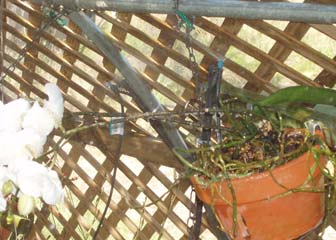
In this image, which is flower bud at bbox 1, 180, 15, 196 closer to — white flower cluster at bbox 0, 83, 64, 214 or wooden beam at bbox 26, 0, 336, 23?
white flower cluster at bbox 0, 83, 64, 214

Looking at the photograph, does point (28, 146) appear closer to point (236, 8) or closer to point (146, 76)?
point (236, 8)

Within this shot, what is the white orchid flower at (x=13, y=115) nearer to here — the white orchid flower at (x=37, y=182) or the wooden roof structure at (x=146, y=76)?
the white orchid flower at (x=37, y=182)

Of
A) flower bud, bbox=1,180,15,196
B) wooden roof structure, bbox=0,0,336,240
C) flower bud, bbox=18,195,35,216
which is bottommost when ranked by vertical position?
flower bud, bbox=18,195,35,216

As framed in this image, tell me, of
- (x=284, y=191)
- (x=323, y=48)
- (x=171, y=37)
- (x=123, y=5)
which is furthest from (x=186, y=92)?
(x=323, y=48)

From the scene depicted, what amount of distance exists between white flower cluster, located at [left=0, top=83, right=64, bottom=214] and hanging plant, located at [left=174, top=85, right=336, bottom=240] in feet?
0.71

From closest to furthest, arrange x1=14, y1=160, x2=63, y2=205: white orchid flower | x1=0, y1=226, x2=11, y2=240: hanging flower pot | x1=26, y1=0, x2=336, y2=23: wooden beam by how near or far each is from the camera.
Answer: x1=14, y1=160, x2=63, y2=205: white orchid flower → x1=26, y1=0, x2=336, y2=23: wooden beam → x1=0, y1=226, x2=11, y2=240: hanging flower pot

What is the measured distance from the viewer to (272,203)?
2.40 ft

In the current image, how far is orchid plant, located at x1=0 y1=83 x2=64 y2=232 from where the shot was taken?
579 mm

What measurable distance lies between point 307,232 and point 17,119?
420mm

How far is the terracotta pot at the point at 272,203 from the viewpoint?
2.34 feet

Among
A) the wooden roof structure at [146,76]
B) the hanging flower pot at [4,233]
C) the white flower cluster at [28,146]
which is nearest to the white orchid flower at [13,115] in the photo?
the white flower cluster at [28,146]

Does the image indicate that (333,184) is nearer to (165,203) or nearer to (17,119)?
(17,119)

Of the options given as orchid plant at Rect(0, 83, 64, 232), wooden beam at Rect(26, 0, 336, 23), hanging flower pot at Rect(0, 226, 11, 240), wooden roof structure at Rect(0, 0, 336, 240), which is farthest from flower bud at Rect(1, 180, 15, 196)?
hanging flower pot at Rect(0, 226, 11, 240)

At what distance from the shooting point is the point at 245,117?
0.79m
